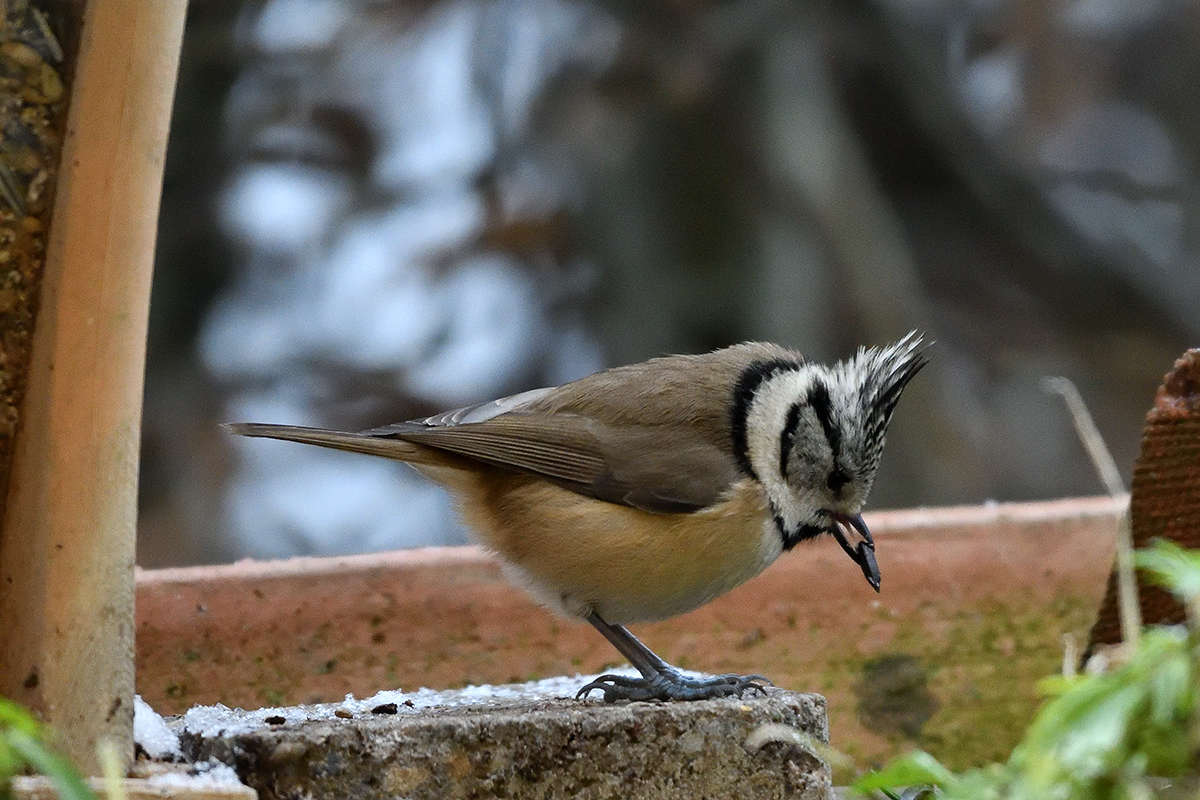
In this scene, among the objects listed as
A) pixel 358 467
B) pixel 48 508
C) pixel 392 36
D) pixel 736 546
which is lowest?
pixel 358 467

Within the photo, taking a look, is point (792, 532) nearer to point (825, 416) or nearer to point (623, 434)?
point (825, 416)

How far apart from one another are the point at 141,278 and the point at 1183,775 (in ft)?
4.68

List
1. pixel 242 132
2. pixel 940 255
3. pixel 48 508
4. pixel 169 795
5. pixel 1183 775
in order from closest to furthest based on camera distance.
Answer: pixel 1183 775
pixel 169 795
pixel 48 508
pixel 242 132
pixel 940 255

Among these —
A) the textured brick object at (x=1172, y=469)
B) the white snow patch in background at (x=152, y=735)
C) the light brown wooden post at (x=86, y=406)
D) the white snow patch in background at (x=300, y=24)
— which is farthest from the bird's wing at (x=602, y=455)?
the white snow patch in background at (x=300, y=24)

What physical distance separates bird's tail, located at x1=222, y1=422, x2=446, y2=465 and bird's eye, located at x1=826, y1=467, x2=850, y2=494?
786 millimetres

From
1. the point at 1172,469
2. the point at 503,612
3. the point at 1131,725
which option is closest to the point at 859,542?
the point at 1172,469

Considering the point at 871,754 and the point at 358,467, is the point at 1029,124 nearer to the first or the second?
the point at 358,467

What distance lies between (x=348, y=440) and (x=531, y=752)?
0.98 meters

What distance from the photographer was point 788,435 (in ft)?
9.93

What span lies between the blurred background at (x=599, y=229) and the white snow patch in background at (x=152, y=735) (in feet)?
14.2

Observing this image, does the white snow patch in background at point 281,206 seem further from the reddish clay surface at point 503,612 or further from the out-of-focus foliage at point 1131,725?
the out-of-focus foliage at point 1131,725

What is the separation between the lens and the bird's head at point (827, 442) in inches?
116

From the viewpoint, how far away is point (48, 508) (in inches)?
74.5

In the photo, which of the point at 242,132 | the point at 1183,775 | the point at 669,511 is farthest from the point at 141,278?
the point at 242,132
